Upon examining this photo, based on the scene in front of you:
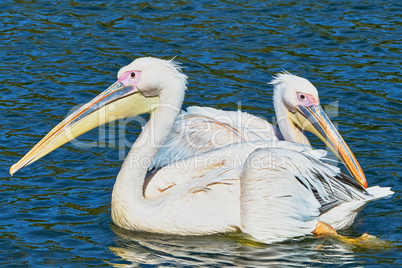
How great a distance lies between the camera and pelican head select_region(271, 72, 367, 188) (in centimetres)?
588

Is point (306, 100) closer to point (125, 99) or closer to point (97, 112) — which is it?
point (125, 99)

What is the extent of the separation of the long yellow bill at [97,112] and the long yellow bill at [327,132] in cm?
145

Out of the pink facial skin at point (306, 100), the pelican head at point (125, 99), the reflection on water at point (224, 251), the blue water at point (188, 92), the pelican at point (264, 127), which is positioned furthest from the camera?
the pink facial skin at point (306, 100)

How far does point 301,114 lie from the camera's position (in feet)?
20.3

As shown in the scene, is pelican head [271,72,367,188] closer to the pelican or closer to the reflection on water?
the pelican

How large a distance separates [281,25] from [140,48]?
193 centimetres

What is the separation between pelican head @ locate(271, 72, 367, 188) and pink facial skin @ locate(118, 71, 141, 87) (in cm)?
148

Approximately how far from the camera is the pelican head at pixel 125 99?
5.22m

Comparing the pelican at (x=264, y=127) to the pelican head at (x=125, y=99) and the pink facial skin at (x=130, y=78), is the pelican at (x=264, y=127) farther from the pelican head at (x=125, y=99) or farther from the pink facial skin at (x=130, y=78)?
the pink facial skin at (x=130, y=78)

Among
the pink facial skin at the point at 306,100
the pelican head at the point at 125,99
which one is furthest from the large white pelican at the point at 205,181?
the pink facial skin at the point at 306,100

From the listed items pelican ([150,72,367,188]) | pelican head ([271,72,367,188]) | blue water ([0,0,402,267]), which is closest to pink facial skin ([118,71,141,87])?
pelican ([150,72,367,188])

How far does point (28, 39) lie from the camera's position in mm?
9148

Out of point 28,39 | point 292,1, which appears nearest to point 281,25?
point 292,1

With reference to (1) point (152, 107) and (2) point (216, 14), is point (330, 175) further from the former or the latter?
(2) point (216, 14)
